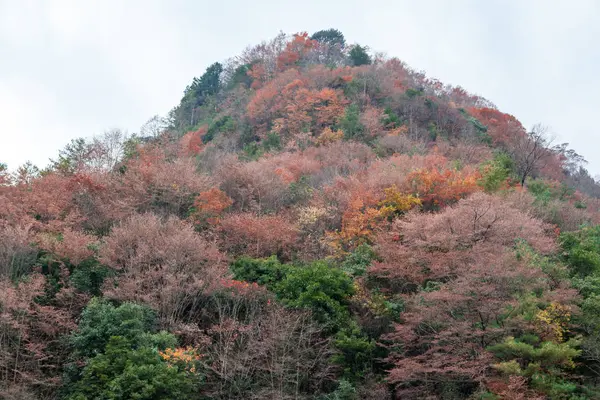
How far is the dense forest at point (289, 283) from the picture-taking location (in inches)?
672

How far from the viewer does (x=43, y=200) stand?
24531 mm

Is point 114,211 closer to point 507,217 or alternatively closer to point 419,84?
point 507,217

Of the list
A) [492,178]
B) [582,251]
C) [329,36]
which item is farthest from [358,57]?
[582,251]

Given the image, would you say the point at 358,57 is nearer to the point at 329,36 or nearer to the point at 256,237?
the point at 329,36

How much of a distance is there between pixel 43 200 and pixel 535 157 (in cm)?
2783

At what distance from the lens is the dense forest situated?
1706 cm

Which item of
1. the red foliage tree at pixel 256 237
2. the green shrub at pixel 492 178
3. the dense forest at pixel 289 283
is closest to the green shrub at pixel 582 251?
the dense forest at pixel 289 283

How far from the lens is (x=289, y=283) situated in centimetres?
2066

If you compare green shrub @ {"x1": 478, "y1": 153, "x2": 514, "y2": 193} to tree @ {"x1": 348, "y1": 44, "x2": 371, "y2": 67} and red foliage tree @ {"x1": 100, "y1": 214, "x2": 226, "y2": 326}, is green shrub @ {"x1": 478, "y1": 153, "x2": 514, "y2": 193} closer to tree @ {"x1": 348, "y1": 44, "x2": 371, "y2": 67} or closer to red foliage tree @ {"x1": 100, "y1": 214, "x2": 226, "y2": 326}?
red foliage tree @ {"x1": 100, "y1": 214, "x2": 226, "y2": 326}

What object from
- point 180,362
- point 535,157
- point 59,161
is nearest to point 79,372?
point 180,362

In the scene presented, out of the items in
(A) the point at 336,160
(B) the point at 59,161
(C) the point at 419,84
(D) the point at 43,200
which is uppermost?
(C) the point at 419,84

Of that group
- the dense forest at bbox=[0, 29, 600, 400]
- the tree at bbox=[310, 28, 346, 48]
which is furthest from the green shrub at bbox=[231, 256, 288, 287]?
the tree at bbox=[310, 28, 346, 48]

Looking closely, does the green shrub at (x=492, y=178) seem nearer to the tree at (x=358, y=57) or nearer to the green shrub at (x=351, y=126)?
the green shrub at (x=351, y=126)

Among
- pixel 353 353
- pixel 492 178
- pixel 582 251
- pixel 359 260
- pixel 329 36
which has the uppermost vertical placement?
pixel 329 36
